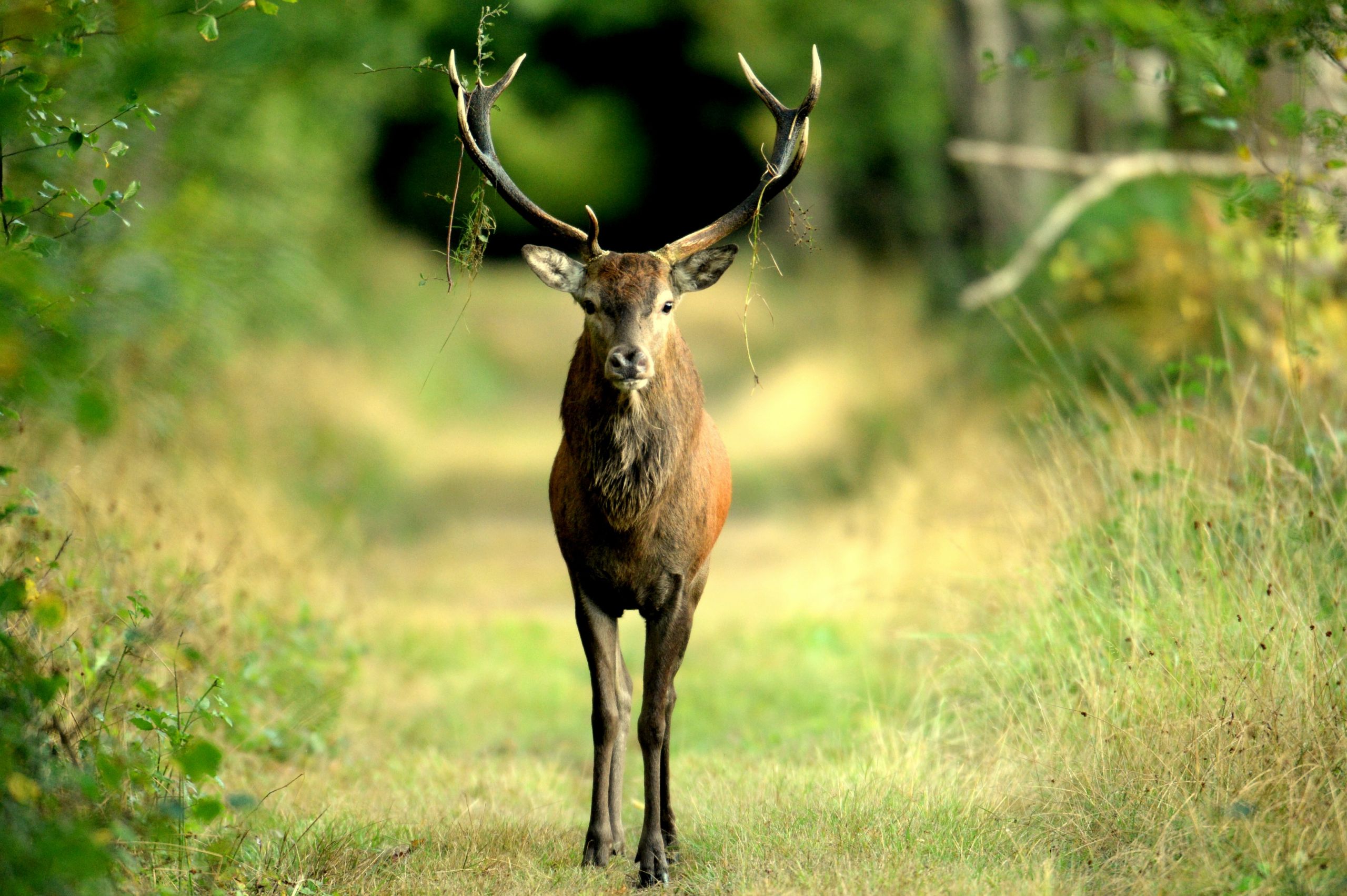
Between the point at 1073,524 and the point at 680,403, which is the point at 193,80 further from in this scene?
the point at 1073,524

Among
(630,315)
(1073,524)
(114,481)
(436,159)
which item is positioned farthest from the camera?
(436,159)

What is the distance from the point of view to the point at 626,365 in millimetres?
5117

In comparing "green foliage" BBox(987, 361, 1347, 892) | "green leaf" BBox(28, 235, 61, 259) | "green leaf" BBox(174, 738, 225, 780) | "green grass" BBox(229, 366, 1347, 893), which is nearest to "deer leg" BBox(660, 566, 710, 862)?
"green grass" BBox(229, 366, 1347, 893)

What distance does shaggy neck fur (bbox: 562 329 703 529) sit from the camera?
210 inches

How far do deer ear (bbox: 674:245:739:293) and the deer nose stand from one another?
68cm

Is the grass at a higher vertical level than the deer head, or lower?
lower

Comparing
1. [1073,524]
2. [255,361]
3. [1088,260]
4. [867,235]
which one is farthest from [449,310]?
[1073,524]

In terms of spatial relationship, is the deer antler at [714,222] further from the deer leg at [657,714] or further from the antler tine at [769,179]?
the deer leg at [657,714]

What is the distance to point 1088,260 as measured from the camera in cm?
1109

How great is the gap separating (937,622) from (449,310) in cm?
1557

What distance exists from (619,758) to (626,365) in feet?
5.95

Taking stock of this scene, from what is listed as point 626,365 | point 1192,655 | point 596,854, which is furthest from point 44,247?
point 1192,655

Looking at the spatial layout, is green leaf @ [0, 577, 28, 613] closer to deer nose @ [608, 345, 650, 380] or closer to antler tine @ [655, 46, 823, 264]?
deer nose @ [608, 345, 650, 380]

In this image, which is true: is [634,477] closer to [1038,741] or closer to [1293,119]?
[1038,741]
